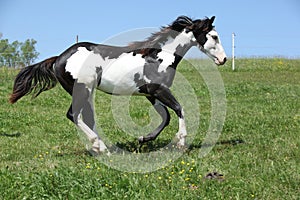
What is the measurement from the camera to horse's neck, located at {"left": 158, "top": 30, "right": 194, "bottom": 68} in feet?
26.3

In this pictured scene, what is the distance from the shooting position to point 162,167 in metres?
6.25

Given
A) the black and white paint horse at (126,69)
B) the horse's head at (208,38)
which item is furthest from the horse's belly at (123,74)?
the horse's head at (208,38)

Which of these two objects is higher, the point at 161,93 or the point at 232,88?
the point at 161,93

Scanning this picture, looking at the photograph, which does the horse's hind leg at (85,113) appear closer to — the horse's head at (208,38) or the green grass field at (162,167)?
the green grass field at (162,167)

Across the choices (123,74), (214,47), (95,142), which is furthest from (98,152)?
(214,47)

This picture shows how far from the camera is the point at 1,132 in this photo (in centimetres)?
976

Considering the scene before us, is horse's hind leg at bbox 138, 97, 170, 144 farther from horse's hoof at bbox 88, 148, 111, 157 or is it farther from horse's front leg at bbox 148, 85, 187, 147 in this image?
horse's hoof at bbox 88, 148, 111, 157

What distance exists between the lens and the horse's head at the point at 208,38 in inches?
318

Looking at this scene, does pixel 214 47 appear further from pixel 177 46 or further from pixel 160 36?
pixel 160 36

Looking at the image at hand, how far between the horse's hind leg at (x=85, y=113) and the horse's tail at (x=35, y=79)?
0.75 meters

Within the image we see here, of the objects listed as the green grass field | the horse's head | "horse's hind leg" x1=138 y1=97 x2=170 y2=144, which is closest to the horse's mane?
the horse's head

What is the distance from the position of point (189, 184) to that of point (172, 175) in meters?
0.38

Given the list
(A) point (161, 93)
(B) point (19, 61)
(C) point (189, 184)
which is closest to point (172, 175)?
(C) point (189, 184)

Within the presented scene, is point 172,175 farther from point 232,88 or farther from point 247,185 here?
point 232,88
